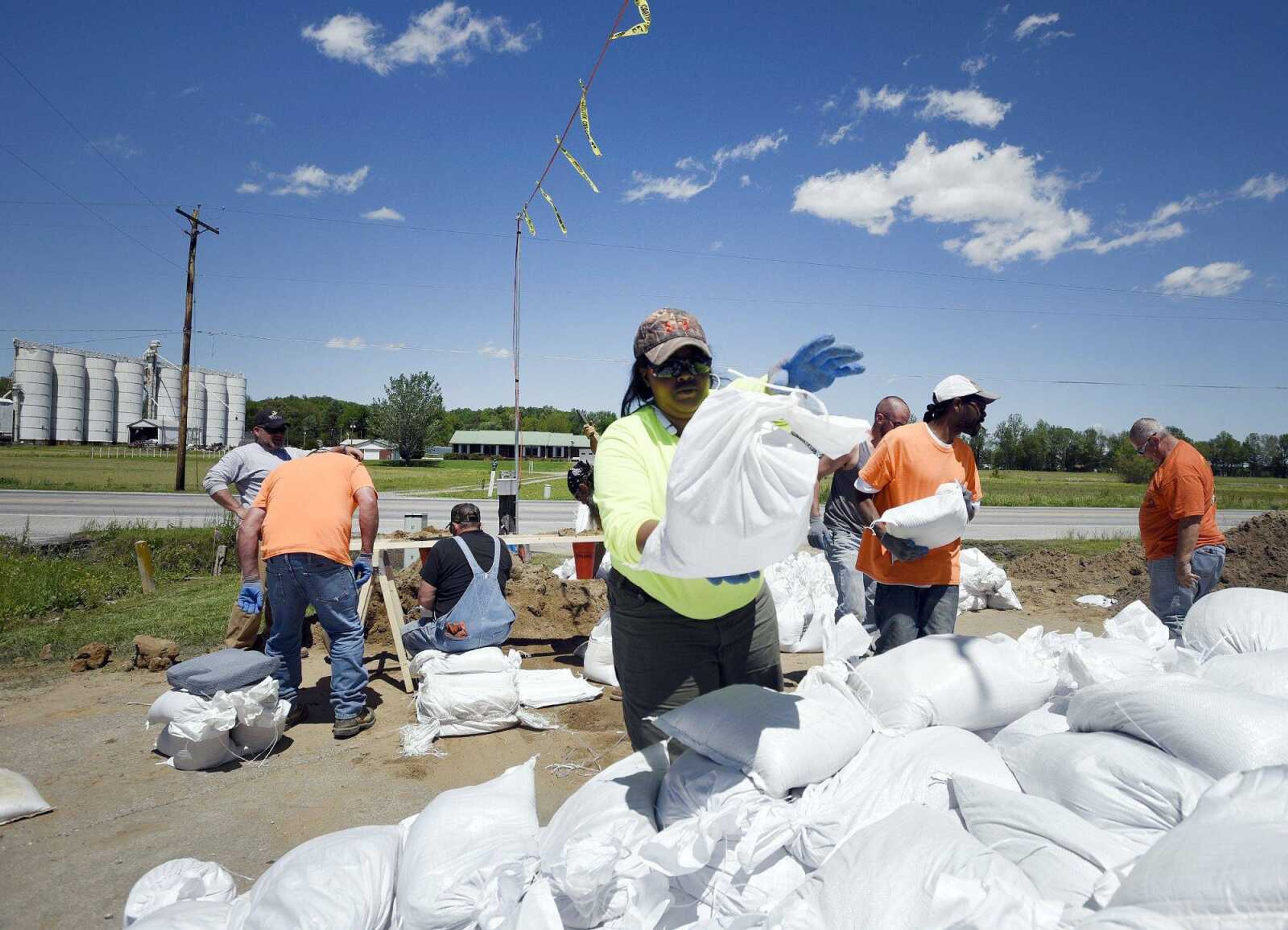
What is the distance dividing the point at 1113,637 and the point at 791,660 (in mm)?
2097

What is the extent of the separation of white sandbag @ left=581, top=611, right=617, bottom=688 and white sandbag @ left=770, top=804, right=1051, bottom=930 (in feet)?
10.5

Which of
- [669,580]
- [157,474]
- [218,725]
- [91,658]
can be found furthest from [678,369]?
[157,474]

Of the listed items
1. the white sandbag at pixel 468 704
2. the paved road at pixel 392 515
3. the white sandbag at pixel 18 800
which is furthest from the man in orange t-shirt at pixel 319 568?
the paved road at pixel 392 515

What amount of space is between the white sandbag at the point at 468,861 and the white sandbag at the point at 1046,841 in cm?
96

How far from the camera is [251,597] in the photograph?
4305mm

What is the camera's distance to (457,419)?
82875mm

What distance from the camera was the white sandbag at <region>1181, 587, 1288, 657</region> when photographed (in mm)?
2787

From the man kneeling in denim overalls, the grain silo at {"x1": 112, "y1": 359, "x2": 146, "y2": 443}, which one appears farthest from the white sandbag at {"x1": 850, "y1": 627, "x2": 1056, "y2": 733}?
the grain silo at {"x1": 112, "y1": 359, "x2": 146, "y2": 443}

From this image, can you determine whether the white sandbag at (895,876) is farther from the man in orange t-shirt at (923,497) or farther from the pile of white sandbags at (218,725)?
the pile of white sandbags at (218,725)

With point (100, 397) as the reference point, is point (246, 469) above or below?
below

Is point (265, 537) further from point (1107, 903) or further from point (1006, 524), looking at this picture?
point (1006, 524)

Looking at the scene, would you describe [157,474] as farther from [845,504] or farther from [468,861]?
[468,861]

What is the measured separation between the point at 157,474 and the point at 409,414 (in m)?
25.1

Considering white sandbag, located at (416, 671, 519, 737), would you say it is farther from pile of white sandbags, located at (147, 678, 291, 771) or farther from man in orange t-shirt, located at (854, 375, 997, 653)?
man in orange t-shirt, located at (854, 375, 997, 653)
